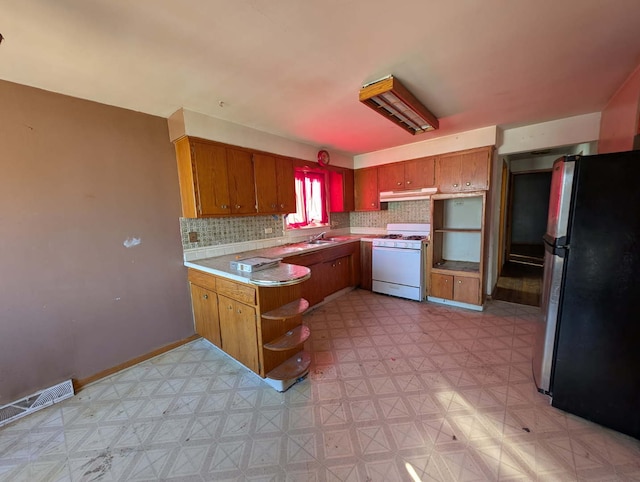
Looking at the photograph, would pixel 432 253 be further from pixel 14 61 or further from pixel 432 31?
pixel 14 61

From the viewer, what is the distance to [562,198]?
5.20 feet

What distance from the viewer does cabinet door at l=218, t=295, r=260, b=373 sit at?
196 centimetres

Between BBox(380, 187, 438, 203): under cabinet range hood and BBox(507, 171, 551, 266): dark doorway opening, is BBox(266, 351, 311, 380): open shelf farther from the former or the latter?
BBox(507, 171, 551, 266): dark doorway opening

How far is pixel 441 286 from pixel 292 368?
246 cm

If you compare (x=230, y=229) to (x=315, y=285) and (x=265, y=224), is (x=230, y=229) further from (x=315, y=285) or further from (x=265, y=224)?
(x=315, y=285)

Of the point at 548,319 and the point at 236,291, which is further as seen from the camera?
the point at 236,291

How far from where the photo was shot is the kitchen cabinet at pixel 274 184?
296 cm

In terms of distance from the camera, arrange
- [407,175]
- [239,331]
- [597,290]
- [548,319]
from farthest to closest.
Answer: [407,175]
[239,331]
[548,319]
[597,290]

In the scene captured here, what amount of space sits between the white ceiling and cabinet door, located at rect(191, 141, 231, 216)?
0.38m

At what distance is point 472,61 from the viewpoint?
1689 millimetres

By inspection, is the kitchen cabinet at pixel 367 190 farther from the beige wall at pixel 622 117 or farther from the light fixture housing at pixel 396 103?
the beige wall at pixel 622 117

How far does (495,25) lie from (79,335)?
3653 mm

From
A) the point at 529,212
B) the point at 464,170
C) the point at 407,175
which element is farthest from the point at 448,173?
the point at 529,212

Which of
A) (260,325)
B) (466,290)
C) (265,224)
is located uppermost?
(265,224)
